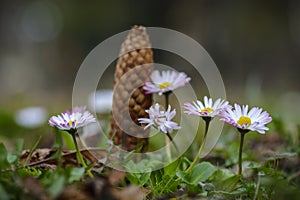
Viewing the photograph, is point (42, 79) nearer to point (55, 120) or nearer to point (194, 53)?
point (194, 53)

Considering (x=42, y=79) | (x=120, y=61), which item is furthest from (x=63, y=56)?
(x=120, y=61)

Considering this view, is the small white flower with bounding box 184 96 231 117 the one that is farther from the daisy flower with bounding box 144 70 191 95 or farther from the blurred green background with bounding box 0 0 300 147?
the blurred green background with bounding box 0 0 300 147

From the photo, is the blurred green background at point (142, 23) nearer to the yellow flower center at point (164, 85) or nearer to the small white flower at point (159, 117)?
the yellow flower center at point (164, 85)

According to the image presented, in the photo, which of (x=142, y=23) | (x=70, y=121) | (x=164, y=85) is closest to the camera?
(x=70, y=121)

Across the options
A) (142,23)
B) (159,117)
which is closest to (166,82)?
(159,117)

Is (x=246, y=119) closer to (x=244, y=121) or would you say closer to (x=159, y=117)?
(x=244, y=121)

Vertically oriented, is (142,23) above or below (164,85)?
above
